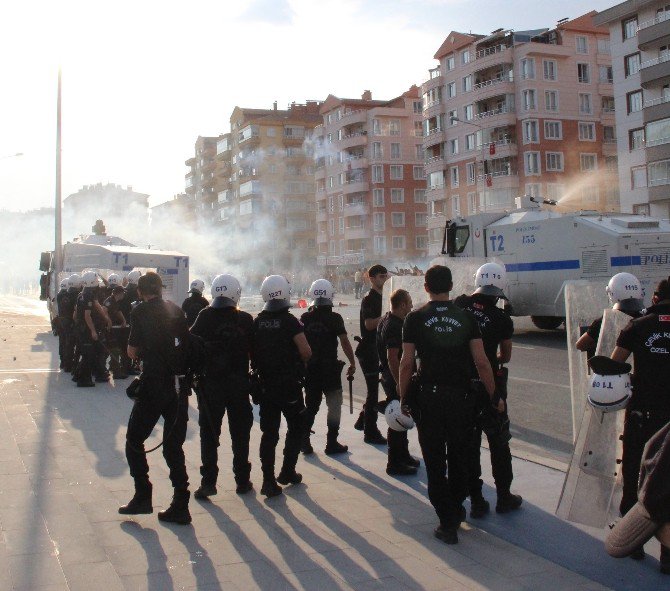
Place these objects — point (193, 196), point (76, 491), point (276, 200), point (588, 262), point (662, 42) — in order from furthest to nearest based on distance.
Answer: point (193, 196) < point (276, 200) < point (662, 42) < point (588, 262) < point (76, 491)

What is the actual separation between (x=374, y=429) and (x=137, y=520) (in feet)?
10.9

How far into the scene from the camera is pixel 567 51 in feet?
197

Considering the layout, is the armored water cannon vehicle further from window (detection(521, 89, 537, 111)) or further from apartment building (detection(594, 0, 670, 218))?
window (detection(521, 89, 537, 111))

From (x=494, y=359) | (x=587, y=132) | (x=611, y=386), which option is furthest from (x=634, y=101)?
(x=611, y=386)

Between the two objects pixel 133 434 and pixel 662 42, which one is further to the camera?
pixel 662 42

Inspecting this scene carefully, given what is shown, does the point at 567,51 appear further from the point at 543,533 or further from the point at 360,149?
the point at 543,533

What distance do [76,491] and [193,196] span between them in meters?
119

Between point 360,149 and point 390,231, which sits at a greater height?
point 360,149

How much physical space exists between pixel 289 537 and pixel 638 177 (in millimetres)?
46748

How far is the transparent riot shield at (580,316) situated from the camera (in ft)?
20.9

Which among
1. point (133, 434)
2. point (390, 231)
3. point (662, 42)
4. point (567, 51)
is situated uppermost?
point (567, 51)

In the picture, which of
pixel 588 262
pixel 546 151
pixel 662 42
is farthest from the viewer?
pixel 546 151

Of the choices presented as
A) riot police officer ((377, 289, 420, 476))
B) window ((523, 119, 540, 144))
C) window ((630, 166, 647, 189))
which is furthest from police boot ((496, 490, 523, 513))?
window ((523, 119, 540, 144))

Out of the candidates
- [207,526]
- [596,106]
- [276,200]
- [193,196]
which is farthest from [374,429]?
[193,196]
